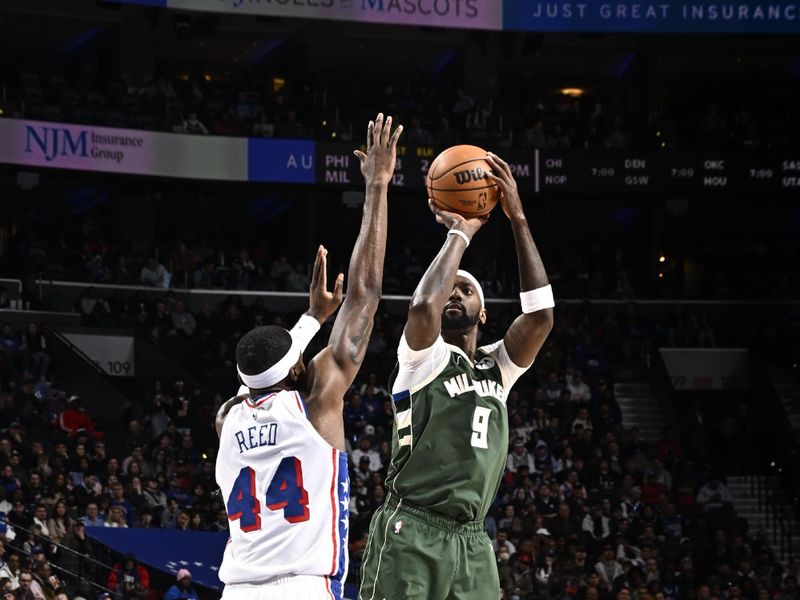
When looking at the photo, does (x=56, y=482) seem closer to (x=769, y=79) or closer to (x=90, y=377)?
(x=90, y=377)

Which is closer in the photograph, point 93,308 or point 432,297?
point 432,297

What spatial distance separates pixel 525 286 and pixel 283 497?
65.6 inches

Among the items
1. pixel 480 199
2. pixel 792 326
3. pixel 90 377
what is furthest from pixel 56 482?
pixel 792 326

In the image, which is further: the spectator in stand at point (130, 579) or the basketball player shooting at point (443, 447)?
the spectator in stand at point (130, 579)

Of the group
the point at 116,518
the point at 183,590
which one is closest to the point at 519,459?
the point at 116,518

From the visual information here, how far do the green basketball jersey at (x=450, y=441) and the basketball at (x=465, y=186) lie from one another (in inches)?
25.5

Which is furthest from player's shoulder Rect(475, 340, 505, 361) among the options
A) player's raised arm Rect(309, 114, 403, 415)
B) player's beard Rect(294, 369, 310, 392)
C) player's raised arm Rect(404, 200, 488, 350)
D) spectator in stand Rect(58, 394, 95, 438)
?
spectator in stand Rect(58, 394, 95, 438)

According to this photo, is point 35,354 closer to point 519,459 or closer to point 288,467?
point 519,459

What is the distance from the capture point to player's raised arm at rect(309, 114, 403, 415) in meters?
5.37

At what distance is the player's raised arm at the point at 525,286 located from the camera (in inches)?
245

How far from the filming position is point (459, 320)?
618 cm

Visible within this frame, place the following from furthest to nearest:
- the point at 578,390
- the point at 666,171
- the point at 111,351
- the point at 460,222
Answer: the point at 666,171
the point at 111,351
the point at 578,390
the point at 460,222

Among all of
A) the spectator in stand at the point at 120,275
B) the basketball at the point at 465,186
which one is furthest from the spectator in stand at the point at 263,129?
the basketball at the point at 465,186

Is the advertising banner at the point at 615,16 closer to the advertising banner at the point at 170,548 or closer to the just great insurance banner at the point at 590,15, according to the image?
the just great insurance banner at the point at 590,15
